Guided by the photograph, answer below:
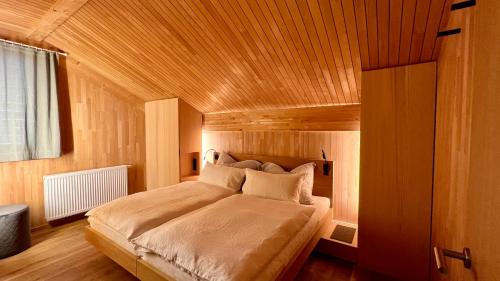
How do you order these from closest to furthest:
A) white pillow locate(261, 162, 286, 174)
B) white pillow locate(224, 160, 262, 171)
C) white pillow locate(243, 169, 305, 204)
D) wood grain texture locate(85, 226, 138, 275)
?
1. wood grain texture locate(85, 226, 138, 275)
2. white pillow locate(243, 169, 305, 204)
3. white pillow locate(261, 162, 286, 174)
4. white pillow locate(224, 160, 262, 171)

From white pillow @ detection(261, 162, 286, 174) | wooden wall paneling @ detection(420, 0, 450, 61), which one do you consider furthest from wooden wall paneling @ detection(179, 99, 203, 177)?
wooden wall paneling @ detection(420, 0, 450, 61)

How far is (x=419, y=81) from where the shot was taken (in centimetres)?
183

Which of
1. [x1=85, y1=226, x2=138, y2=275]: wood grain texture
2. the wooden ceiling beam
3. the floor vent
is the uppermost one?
the wooden ceiling beam

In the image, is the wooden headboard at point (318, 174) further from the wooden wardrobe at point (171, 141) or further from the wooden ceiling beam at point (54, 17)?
the wooden ceiling beam at point (54, 17)

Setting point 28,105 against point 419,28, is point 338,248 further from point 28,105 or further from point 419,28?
point 28,105

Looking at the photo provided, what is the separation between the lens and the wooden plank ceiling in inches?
64.0

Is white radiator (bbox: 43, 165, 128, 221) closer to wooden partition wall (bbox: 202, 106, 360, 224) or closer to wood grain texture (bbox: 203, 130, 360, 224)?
wooden partition wall (bbox: 202, 106, 360, 224)

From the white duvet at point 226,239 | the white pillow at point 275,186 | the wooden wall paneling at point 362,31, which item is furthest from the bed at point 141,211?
the wooden wall paneling at point 362,31

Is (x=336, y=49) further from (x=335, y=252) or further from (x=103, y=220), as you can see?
(x=103, y=220)

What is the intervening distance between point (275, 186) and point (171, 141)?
80.0 inches

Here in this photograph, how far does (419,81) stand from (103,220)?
2.97 metres

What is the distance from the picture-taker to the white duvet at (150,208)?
6.13 feet

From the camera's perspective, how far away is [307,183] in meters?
2.63

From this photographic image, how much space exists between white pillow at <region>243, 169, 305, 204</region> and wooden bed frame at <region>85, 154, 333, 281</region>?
0.38 meters
